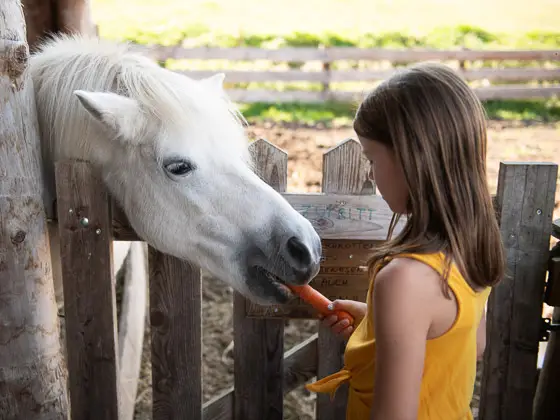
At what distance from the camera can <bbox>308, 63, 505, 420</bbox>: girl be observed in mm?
1364

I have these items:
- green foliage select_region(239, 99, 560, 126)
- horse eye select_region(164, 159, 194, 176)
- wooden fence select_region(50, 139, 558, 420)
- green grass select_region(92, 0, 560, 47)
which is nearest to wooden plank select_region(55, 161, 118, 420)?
wooden fence select_region(50, 139, 558, 420)

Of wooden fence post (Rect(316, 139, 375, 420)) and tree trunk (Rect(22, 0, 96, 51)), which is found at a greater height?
tree trunk (Rect(22, 0, 96, 51))

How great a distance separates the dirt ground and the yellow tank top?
73.0 inches

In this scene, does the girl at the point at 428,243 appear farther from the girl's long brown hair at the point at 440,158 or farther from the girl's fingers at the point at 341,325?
the girl's fingers at the point at 341,325

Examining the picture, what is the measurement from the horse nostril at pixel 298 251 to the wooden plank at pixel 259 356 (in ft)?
1.25

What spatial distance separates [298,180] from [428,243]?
554 centimetres

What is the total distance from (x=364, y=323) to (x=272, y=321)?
2.27 feet

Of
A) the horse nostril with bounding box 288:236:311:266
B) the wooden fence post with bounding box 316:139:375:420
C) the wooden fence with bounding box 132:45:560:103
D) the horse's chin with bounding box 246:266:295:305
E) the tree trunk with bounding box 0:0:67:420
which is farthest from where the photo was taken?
the wooden fence with bounding box 132:45:560:103

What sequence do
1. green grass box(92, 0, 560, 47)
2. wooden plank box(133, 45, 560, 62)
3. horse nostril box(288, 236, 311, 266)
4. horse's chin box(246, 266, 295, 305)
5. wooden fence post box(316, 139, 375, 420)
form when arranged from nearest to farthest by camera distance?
horse nostril box(288, 236, 311, 266) < horse's chin box(246, 266, 295, 305) < wooden fence post box(316, 139, 375, 420) < wooden plank box(133, 45, 560, 62) < green grass box(92, 0, 560, 47)

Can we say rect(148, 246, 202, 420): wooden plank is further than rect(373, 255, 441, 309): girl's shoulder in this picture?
Yes

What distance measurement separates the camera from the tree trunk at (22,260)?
69.6 inches

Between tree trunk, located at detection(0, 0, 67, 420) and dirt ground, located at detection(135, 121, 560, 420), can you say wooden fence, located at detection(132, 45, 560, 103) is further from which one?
tree trunk, located at detection(0, 0, 67, 420)

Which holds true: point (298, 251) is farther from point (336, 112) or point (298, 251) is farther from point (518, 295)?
point (336, 112)

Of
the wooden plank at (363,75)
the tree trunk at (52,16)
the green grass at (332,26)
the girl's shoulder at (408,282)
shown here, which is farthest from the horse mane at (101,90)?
the wooden plank at (363,75)
